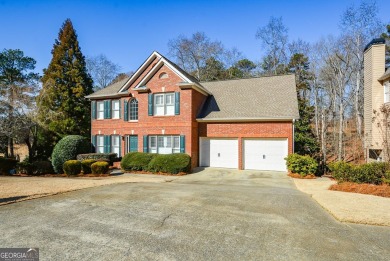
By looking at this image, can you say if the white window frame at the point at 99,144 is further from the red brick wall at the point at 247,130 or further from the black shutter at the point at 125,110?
the red brick wall at the point at 247,130

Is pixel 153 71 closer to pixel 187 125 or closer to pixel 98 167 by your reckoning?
pixel 187 125

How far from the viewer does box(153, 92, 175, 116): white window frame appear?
17.7m

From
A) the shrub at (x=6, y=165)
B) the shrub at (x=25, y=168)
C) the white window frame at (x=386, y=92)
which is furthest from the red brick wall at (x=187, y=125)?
the shrub at (x=6, y=165)

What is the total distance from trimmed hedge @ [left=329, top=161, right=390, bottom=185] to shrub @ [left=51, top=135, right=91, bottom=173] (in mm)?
18639

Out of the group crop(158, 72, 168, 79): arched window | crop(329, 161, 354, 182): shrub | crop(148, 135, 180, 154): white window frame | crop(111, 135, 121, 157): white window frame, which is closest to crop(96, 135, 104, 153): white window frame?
crop(111, 135, 121, 157): white window frame

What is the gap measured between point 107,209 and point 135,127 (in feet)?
40.4

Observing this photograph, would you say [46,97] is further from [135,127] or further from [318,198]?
[318,198]

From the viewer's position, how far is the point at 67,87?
26.3m

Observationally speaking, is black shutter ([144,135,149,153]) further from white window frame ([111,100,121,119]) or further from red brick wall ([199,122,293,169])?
red brick wall ([199,122,293,169])

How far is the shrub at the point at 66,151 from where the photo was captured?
17562 mm

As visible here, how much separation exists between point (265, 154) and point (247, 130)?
218cm

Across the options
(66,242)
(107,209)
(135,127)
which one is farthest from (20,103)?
(66,242)

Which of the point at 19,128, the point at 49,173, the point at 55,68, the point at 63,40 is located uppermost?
the point at 63,40

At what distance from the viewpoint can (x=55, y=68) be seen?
26.5 m
